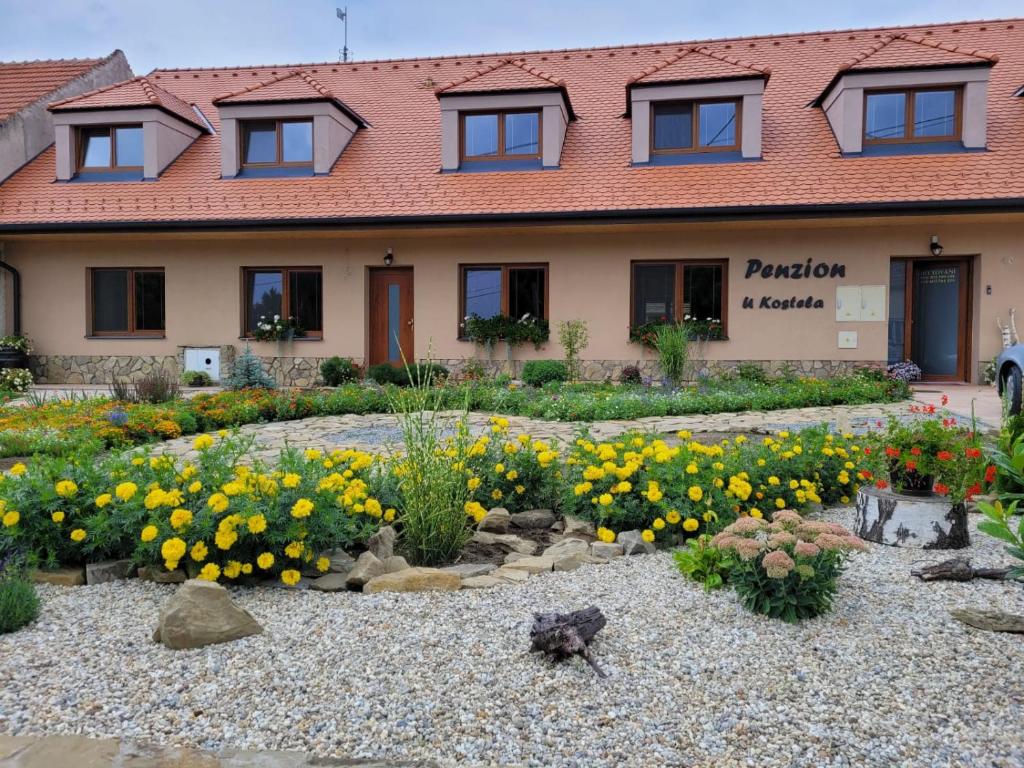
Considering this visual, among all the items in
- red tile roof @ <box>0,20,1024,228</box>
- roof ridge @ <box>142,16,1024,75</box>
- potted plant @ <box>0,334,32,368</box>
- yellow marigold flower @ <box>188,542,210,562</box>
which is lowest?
yellow marigold flower @ <box>188,542,210,562</box>

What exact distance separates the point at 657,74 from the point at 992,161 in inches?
218

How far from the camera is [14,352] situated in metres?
12.9

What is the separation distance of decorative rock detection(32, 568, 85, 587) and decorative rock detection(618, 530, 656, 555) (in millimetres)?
2458

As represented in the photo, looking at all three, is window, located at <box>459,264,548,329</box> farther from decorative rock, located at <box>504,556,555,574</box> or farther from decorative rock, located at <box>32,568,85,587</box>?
decorative rock, located at <box>32,568,85,587</box>

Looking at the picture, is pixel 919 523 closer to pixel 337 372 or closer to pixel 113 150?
pixel 337 372

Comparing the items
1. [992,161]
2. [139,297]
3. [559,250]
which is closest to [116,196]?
[139,297]

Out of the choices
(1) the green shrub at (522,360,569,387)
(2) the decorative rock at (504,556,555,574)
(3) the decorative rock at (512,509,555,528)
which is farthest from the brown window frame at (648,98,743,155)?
(2) the decorative rock at (504,556,555,574)

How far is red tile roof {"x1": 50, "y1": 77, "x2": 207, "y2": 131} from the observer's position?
13539 mm

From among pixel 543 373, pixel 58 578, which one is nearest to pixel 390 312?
pixel 543 373

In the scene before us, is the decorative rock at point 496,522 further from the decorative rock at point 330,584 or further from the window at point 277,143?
the window at point 277,143

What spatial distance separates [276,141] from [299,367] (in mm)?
4355

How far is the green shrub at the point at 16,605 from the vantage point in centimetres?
255

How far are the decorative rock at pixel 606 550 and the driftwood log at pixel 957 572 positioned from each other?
129 centimetres

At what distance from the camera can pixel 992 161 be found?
Result: 37.8ft
